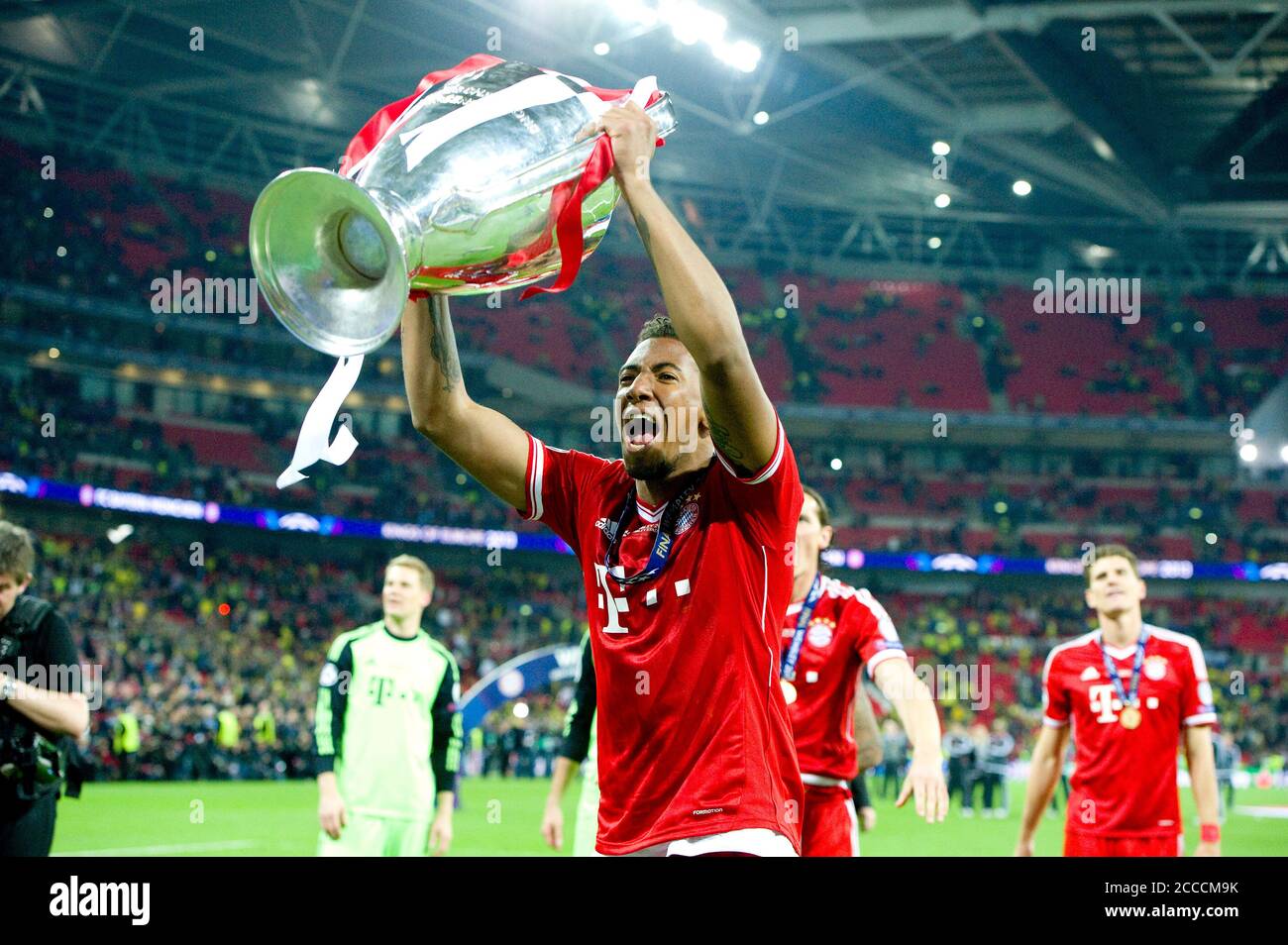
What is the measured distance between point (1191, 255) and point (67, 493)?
120 ft

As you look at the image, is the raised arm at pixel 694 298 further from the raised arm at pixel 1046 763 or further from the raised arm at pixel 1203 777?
the raised arm at pixel 1046 763

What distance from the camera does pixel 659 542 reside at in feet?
10.00

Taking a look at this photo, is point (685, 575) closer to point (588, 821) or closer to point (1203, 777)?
point (588, 821)

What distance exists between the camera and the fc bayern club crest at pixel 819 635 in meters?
5.73

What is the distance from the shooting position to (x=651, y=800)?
2.93m

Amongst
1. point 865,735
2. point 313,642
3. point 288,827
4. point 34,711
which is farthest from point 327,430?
point 313,642

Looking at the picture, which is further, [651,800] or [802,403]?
[802,403]

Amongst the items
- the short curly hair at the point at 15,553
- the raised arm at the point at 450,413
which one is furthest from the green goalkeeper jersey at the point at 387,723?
the raised arm at the point at 450,413

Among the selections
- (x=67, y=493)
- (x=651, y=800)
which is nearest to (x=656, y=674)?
(x=651, y=800)

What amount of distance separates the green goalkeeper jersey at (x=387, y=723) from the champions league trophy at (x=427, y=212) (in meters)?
4.85

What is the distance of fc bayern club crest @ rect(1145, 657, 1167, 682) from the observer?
21.9 feet

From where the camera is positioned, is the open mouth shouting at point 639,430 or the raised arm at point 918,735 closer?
the open mouth shouting at point 639,430

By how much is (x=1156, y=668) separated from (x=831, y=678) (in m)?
2.06
